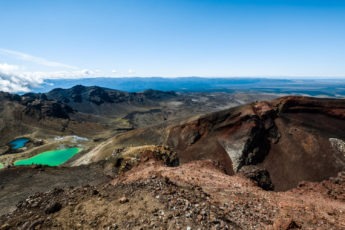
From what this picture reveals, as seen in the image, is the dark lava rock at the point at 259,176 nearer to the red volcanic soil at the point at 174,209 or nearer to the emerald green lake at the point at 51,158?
the red volcanic soil at the point at 174,209

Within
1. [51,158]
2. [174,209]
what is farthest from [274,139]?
[51,158]

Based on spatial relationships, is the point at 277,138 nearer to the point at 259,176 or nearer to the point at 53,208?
the point at 259,176

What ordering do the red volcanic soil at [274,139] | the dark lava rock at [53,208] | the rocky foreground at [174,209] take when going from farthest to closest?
the red volcanic soil at [274,139] → the dark lava rock at [53,208] → the rocky foreground at [174,209]

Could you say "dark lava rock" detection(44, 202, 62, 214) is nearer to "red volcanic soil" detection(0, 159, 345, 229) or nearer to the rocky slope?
"red volcanic soil" detection(0, 159, 345, 229)

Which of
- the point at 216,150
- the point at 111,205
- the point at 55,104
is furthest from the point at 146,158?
the point at 55,104

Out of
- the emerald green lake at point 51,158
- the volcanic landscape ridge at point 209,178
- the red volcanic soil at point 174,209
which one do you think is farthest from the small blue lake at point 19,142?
the red volcanic soil at point 174,209

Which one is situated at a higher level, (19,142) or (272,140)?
(272,140)

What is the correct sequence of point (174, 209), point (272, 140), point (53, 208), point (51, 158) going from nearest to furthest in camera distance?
point (174, 209)
point (53, 208)
point (272, 140)
point (51, 158)
